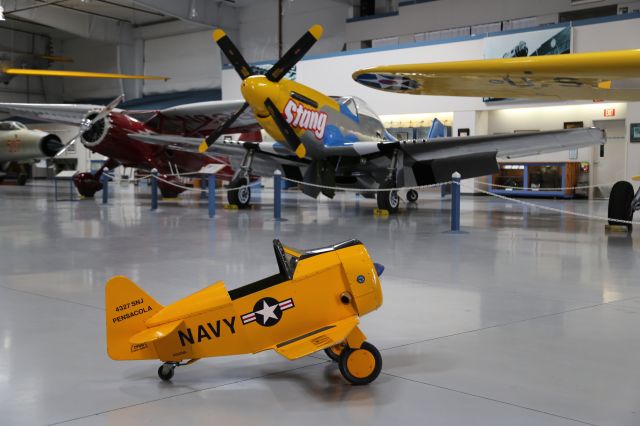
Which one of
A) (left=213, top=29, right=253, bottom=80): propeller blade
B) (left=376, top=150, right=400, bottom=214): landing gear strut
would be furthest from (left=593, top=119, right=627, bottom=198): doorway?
(left=213, top=29, right=253, bottom=80): propeller blade

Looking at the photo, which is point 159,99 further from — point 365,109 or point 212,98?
point 365,109

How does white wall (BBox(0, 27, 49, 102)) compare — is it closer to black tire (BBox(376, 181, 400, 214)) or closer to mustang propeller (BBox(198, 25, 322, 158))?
mustang propeller (BBox(198, 25, 322, 158))

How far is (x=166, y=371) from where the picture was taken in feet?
9.49

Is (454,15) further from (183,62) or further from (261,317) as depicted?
(261,317)

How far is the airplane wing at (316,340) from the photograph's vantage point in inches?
107

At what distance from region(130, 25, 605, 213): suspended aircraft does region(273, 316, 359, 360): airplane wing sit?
791 cm

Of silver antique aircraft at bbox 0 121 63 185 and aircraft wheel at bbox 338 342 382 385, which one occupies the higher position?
silver antique aircraft at bbox 0 121 63 185

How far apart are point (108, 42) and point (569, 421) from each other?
34717mm

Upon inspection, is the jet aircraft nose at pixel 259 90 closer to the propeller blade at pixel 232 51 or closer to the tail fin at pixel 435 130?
the propeller blade at pixel 232 51

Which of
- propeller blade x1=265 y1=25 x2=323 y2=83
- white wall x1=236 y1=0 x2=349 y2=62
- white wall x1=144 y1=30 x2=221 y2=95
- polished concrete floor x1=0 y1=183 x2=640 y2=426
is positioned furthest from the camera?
white wall x1=144 y1=30 x2=221 y2=95

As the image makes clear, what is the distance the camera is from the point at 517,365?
305 cm

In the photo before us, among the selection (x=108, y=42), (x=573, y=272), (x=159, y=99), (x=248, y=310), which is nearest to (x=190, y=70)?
(x=159, y=99)

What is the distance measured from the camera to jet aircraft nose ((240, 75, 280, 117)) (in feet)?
34.8

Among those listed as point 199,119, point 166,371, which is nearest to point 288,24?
point 199,119
